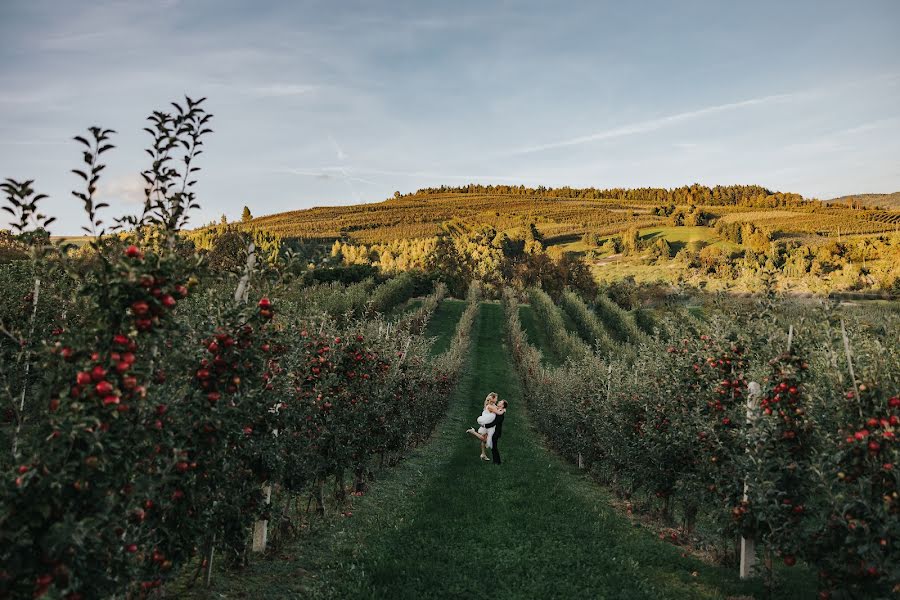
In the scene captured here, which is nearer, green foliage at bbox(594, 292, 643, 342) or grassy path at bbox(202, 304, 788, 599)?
grassy path at bbox(202, 304, 788, 599)

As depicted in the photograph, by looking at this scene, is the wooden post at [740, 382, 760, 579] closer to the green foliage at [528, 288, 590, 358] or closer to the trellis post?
the trellis post

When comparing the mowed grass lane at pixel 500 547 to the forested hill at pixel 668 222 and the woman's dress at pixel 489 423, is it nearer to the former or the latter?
the woman's dress at pixel 489 423

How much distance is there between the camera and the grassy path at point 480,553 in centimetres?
675

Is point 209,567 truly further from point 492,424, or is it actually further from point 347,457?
point 492,424

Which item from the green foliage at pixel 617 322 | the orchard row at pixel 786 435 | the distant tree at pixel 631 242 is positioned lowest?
the green foliage at pixel 617 322

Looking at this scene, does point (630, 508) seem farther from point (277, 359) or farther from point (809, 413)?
point (277, 359)

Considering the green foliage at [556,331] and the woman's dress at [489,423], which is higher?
the woman's dress at [489,423]

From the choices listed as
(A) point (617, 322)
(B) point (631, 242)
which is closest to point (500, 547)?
(A) point (617, 322)

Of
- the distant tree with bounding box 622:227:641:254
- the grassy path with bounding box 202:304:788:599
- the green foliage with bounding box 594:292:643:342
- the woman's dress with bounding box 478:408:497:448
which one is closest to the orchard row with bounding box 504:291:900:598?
the grassy path with bounding box 202:304:788:599

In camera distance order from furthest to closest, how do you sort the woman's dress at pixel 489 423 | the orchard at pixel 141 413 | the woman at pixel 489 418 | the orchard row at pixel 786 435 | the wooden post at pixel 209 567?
the woman's dress at pixel 489 423 → the woman at pixel 489 418 → the wooden post at pixel 209 567 → the orchard row at pixel 786 435 → the orchard at pixel 141 413

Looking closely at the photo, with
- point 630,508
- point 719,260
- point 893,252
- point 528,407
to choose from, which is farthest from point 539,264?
point 630,508

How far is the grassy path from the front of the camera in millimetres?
6746

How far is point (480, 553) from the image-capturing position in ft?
26.4

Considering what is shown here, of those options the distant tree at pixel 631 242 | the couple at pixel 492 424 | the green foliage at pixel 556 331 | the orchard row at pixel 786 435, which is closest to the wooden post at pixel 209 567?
the orchard row at pixel 786 435
